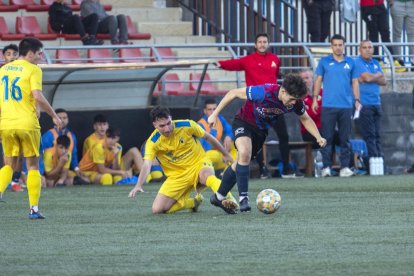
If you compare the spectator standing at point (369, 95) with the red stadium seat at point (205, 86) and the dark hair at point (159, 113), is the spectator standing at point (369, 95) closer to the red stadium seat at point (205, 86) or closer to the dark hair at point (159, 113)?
the red stadium seat at point (205, 86)

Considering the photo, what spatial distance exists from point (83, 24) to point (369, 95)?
18.0 ft

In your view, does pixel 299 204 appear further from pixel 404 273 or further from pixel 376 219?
pixel 404 273

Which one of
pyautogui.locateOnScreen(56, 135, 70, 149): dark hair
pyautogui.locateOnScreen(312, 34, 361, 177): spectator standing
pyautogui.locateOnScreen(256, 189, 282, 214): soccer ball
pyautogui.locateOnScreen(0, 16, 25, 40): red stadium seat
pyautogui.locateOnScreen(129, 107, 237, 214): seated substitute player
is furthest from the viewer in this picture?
pyautogui.locateOnScreen(0, 16, 25, 40): red stadium seat

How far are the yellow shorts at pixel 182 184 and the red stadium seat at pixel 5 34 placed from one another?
33.6ft

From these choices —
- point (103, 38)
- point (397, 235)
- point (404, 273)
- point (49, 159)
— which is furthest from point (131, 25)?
point (404, 273)

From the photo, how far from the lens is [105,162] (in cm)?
1980

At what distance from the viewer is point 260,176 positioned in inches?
790

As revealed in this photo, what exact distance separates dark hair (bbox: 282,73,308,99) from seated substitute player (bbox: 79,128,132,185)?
8428 millimetres

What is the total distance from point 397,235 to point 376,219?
1618 millimetres

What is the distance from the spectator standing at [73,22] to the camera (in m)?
22.3

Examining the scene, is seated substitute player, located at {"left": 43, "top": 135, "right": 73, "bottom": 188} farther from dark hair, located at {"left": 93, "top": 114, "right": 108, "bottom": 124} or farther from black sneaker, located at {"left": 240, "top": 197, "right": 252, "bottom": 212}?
black sneaker, located at {"left": 240, "top": 197, "right": 252, "bottom": 212}

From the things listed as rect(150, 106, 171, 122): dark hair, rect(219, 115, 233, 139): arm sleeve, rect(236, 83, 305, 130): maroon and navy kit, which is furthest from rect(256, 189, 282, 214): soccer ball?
rect(219, 115, 233, 139): arm sleeve

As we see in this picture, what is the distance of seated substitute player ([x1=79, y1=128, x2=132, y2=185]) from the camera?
19.6 metres

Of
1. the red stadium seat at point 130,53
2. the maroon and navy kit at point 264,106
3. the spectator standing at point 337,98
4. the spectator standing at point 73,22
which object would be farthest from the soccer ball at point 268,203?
the spectator standing at point 73,22
